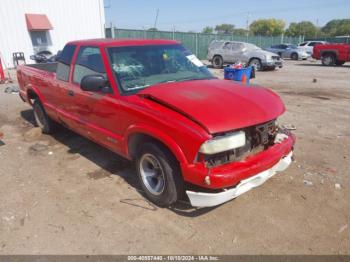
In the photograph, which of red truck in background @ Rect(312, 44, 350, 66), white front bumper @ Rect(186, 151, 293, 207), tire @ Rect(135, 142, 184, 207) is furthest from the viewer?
red truck in background @ Rect(312, 44, 350, 66)

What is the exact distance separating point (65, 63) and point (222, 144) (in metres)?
3.17

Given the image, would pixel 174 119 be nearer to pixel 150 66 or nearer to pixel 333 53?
pixel 150 66

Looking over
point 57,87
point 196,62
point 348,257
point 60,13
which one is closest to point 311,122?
point 196,62

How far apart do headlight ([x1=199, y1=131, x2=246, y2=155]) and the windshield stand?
4.16ft

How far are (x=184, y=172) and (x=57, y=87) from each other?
Answer: 3.03m

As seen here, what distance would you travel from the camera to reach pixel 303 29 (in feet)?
324

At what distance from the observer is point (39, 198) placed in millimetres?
3725

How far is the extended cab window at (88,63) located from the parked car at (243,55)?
14.8 metres

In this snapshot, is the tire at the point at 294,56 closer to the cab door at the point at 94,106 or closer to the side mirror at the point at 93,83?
the cab door at the point at 94,106

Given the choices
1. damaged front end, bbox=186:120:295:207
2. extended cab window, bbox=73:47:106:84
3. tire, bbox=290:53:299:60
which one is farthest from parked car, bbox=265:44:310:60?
damaged front end, bbox=186:120:295:207

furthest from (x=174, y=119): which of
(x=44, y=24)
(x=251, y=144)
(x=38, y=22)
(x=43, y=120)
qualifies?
(x=44, y=24)

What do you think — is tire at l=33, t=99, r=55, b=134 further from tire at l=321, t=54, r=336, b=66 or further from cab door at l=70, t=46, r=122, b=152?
tire at l=321, t=54, r=336, b=66

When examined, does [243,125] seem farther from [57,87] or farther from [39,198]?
[57,87]

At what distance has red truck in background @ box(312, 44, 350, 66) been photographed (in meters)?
18.9
